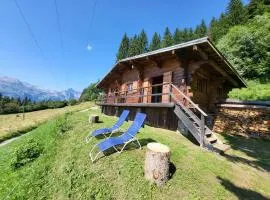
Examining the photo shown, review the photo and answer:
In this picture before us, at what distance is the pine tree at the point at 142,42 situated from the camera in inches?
2362

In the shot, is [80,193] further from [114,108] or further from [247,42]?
[247,42]

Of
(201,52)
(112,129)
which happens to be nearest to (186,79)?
(201,52)

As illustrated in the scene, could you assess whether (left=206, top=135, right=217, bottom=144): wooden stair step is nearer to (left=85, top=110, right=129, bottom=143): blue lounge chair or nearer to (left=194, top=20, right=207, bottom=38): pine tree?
(left=85, top=110, right=129, bottom=143): blue lounge chair

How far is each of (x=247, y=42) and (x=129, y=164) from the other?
28991 millimetres

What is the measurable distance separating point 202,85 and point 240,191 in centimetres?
927

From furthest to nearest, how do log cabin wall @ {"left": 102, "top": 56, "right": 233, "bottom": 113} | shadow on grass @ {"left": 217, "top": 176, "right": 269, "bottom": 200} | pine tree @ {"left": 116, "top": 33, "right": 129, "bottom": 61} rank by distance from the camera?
1. pine tree @ {"left": 116, "top": 33, "right": 129, "bottom": 61}
2. log cabin wall @ {"left": 102, "top": 56, "right": 233, "bottom": 113}
3. shadow on grass @ {"left": 217, "top": 176, "right": 269, "bottom": 200}

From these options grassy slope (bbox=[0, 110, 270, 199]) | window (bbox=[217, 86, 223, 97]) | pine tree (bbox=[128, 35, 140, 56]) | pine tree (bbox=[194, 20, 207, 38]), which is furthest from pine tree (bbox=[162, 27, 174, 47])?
grassy slope (bbox=[0, 110, 270, 199])

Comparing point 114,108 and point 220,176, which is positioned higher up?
point 114,108

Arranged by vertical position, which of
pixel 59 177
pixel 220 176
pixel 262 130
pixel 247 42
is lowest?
pixel 59 177

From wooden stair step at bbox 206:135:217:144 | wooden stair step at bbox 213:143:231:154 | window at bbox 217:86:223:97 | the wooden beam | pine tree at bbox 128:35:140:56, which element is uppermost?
pine tree at bbox 128:35:140:56

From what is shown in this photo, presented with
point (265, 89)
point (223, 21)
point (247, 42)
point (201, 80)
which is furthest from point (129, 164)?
point (223, 21)

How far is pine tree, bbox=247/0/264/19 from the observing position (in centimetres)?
3696

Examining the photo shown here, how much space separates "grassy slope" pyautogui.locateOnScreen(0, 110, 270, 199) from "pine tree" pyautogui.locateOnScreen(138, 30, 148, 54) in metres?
54.7

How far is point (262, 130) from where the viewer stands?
11320 mm
